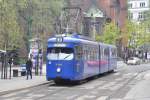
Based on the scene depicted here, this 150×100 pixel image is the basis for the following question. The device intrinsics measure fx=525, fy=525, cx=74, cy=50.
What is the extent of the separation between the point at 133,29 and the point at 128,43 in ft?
28.5

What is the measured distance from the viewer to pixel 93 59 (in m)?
41.0

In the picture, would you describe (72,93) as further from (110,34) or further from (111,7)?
(111,7)

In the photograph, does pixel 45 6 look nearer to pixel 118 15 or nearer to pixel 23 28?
pixel 23 28

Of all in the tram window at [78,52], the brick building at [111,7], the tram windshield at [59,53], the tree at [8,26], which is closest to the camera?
the tram windshield at [59,53]

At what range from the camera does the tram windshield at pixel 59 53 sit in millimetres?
34156

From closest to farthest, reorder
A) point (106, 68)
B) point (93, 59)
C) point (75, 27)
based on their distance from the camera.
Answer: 1. point (93, 59)
2. point (106, 68)
3. point (75, 27)

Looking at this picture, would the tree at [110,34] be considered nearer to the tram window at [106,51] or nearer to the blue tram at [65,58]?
the tram window at [106,51]

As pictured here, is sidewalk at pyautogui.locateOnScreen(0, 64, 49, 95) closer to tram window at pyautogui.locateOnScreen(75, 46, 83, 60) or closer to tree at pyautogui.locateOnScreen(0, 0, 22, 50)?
tram window at pyautogui.locateOnScreen(75, 46, 83, 60)

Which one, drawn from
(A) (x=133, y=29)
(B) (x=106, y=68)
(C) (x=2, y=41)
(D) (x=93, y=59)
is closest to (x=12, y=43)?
(C) (x=2, y=41)

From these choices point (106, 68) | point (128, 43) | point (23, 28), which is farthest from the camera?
point (128, 43)

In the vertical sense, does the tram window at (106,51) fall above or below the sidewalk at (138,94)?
above

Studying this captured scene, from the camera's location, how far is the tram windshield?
3416cm

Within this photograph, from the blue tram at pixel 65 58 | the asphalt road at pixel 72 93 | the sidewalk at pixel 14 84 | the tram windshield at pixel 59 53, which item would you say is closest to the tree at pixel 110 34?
the asphalt road at pixel 72 93

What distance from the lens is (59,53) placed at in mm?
34406
